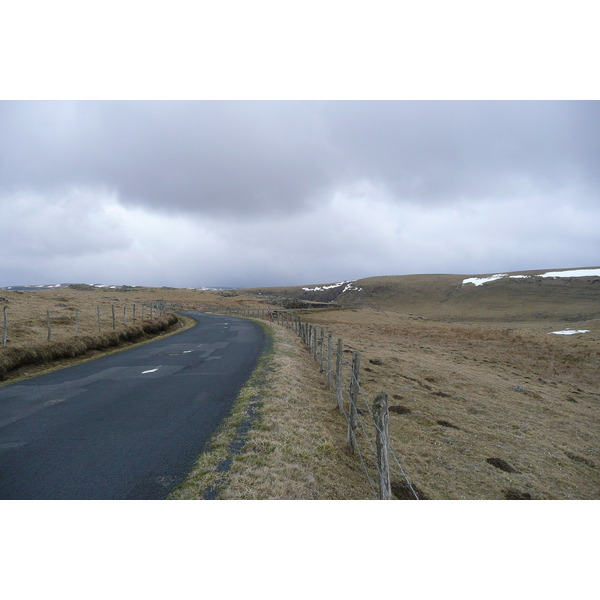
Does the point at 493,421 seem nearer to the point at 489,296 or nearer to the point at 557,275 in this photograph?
the point at 489,296

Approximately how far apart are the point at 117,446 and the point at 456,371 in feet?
55.3

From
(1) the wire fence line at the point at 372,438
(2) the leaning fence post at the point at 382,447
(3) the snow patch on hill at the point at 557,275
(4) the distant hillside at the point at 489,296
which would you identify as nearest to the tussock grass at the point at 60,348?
(1) the wire fence line at the point at 372,438

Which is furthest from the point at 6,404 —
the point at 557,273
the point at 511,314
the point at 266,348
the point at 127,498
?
the point at 557,273

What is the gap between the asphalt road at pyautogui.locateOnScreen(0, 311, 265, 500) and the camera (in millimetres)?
5141

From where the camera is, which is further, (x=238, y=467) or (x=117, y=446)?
(x=117, y=446)

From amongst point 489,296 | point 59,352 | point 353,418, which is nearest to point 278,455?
point 353,418

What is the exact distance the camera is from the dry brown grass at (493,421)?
23.8 feet

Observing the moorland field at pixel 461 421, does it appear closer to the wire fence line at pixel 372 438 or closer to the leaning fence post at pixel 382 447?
the wire fence line at pixel 372 438

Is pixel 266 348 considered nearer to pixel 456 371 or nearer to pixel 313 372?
pixel 313 372

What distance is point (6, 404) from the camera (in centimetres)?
898

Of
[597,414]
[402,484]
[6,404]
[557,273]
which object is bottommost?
[597,414]

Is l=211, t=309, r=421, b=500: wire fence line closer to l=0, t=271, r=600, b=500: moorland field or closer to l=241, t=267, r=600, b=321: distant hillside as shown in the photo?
l=0, t=271, r=600, b=500: moorland field

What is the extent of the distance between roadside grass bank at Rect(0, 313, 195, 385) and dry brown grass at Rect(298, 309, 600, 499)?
1360 centimetres

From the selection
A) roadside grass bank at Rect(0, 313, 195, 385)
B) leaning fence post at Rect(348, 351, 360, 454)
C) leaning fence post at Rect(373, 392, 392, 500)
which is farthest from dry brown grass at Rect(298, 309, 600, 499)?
roadside grass bank at Rect(0, 313, 195, 385)
